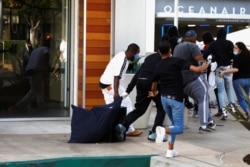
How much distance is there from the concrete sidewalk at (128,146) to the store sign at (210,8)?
6.72 metres

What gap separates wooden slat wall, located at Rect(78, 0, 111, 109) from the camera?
477 inches

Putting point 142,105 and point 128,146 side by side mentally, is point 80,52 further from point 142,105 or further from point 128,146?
point 128,146

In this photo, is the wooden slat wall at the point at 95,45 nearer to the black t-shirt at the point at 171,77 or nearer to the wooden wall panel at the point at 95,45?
the wooden wall panel at the point at 95,45

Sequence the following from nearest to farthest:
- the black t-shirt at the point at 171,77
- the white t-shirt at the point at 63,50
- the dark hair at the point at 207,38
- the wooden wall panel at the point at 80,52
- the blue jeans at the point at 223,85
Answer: the black t-shirt at the point at 171,77 → the wooden wall panel at the point at 80,52 → the white t-shirt at the point at 63,50 → the blue jeans at the point at 223,85 → the dark hair at the point at 207,38

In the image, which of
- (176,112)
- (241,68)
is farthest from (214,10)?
(176,112)

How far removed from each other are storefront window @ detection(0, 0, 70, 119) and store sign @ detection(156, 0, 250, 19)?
216 inches

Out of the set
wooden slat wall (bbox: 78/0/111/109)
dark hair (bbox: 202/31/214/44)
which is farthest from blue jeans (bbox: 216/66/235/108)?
wooden slat wall (bbox: 78/0/111/109)

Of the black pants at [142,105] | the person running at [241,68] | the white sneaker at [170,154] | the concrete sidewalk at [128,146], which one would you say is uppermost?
the person running at [241,68]

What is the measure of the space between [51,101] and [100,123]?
10.3 ft

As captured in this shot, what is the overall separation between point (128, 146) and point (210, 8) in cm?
968

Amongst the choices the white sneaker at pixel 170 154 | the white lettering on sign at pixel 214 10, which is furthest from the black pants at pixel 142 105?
the white lettering on sign at pixel 214 10

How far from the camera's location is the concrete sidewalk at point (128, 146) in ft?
27.5

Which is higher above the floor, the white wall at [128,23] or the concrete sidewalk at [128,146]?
the white wall at [128,23]

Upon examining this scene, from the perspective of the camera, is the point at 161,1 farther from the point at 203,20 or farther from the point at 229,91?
the point at 229,91
